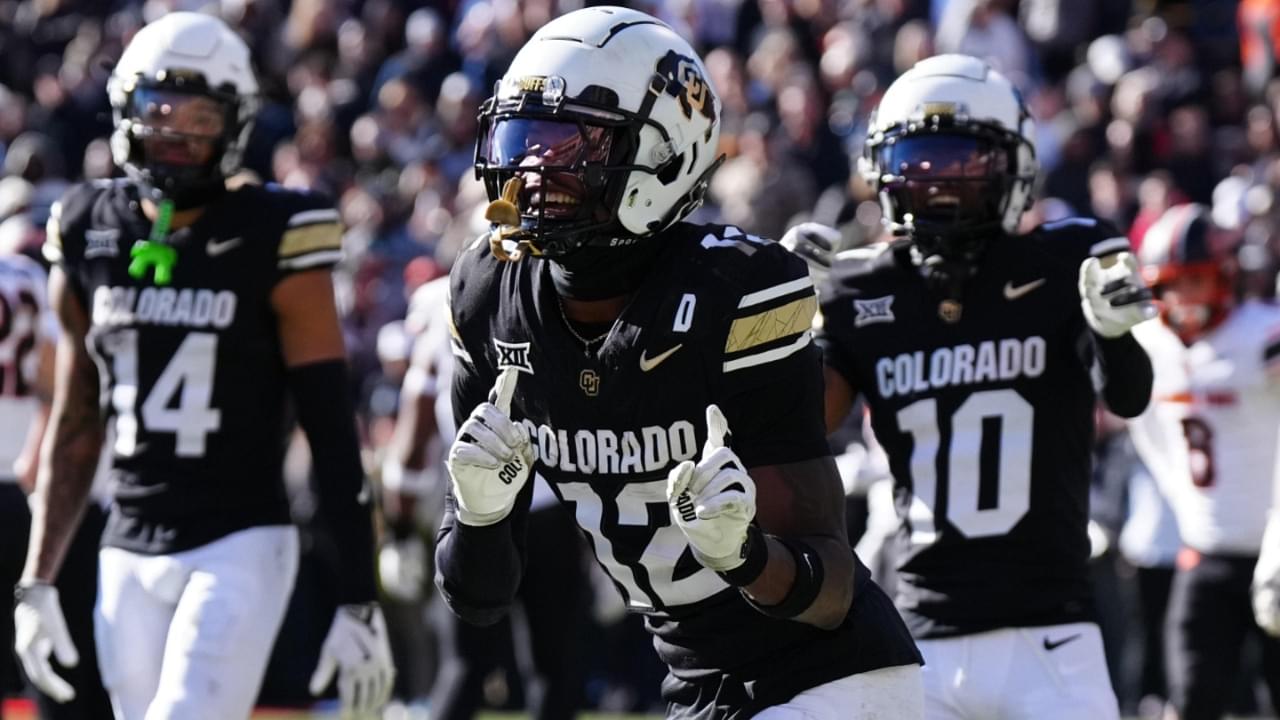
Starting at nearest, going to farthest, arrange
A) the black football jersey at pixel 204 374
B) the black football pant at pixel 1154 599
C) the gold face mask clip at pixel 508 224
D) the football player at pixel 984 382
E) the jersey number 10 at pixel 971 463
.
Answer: the gold face mask clip at pixel 508 224
the football player at pixel 984 382
the jersey number 10 at pixel 971 463
the black football jersey at pixel 204 374
the black football pant at pixel 1154 599

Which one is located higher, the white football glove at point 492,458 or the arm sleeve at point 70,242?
the arm sleeve at point 70,242

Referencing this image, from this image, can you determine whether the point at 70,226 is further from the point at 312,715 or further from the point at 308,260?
the point at 312,715

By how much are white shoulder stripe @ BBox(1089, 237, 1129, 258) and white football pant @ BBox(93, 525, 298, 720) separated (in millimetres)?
1883

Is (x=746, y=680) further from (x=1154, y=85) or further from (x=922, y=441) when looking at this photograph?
(x=1154, y=85)

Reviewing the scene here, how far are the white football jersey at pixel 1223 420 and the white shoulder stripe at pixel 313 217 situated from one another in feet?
9.26

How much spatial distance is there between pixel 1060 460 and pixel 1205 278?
91.8 inches

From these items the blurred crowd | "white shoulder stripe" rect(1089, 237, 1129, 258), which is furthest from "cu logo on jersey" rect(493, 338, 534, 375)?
the blurred crowd

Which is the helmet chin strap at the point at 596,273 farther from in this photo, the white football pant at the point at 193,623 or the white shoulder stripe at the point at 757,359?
the white football pant at the point at 193,623

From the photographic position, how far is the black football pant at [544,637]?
261 inches

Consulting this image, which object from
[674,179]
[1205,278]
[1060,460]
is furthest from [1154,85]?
[674,179]

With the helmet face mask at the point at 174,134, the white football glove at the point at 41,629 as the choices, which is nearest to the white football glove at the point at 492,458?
the helmet face mask at the point at 174,134

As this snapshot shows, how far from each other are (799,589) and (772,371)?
0.35 metres

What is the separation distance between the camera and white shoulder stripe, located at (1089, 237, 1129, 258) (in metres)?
4.50

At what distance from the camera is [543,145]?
3297 mm
